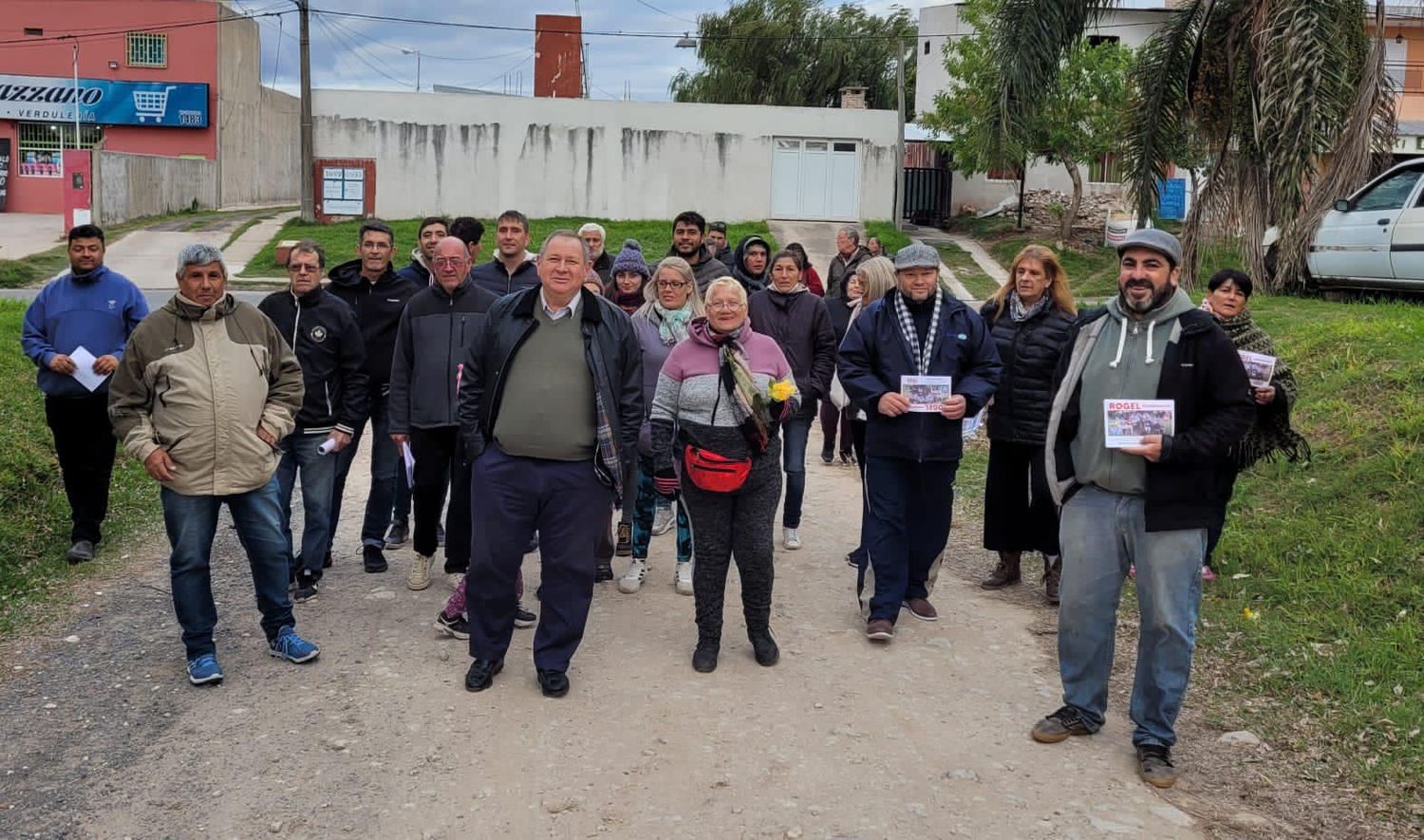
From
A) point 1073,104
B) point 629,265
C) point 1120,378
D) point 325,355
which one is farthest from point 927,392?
point 1073,104

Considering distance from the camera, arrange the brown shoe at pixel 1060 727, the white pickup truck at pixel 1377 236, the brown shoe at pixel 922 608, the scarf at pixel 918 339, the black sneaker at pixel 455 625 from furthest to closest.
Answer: the white pickup truck at pixel 1377 236
the brown shoe at pixel 922 608
the scarf at pixel 918 339
the black sneaker at pixel 455 625
the brown shoe at pixel 1060 727

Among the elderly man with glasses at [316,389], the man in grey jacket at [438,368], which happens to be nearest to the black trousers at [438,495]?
the man in grey jacket at [438,368]

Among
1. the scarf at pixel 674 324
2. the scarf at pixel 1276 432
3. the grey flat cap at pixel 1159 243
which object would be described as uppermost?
the grey flat cap at pixel 1159 243

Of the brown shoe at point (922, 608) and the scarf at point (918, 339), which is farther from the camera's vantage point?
the brown shoe at point (922, 608)

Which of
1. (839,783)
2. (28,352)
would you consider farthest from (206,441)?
(839,783)

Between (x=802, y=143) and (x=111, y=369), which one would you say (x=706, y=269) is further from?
(x=802, y=143)

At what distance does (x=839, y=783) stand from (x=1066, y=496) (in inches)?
56.0

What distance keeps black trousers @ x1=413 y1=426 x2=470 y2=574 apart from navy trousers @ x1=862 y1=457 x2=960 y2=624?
6.84 ft

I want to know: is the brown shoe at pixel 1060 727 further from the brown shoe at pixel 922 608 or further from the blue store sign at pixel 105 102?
the blue store sign at pixel 105 102

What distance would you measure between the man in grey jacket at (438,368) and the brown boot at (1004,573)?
116 inches

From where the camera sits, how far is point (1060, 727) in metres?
4.88

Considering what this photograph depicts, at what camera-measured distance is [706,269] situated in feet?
27.3

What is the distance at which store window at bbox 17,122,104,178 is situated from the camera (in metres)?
40.0

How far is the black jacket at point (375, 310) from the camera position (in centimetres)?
722
